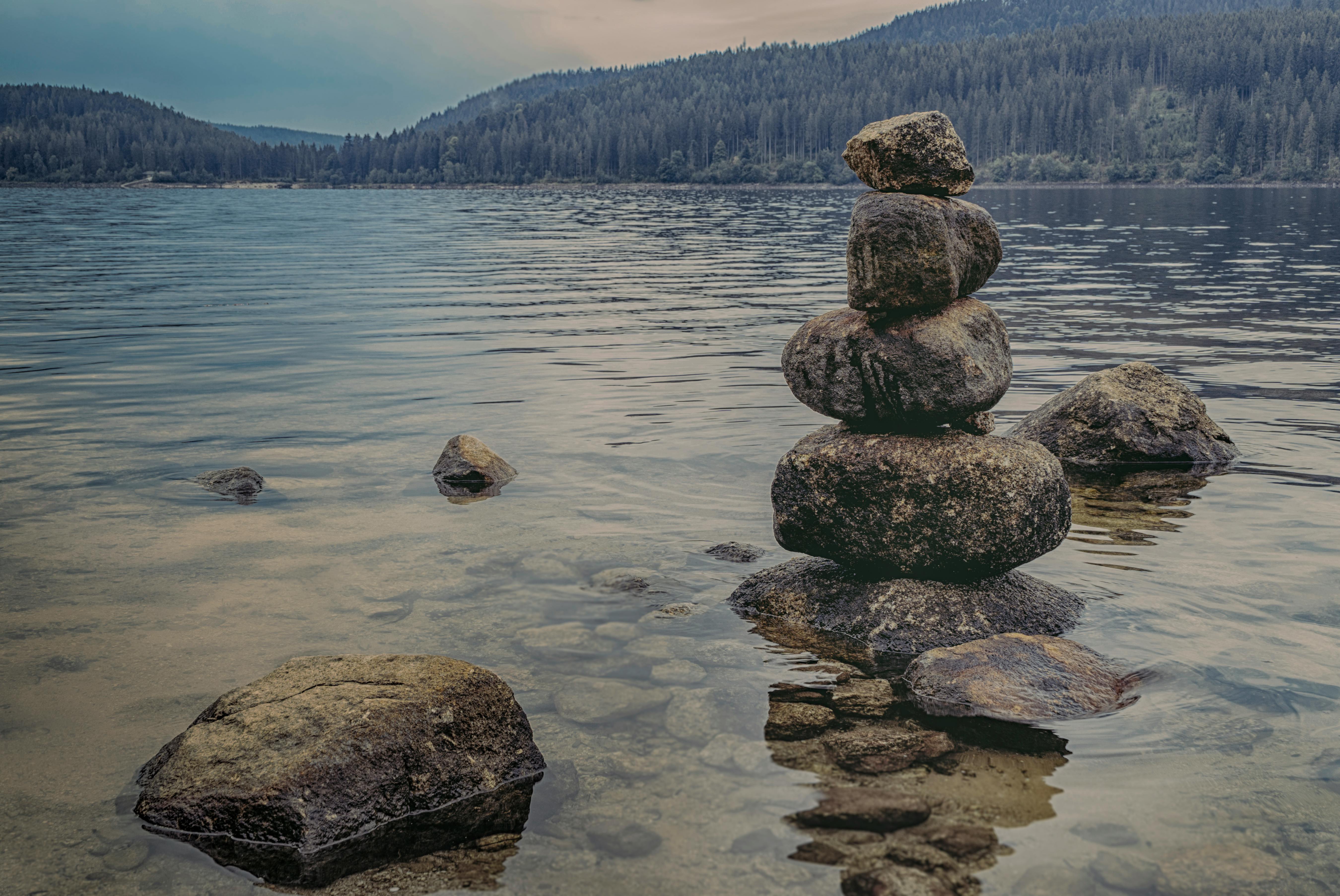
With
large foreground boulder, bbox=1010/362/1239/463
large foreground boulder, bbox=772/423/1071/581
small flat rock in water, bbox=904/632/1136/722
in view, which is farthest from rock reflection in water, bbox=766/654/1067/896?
large foreground boulder, bbox=1010/362/1239/463

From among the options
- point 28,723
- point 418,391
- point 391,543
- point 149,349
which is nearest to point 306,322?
point 149,349

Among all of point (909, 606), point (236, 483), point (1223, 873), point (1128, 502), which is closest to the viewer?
point (1223, 873)

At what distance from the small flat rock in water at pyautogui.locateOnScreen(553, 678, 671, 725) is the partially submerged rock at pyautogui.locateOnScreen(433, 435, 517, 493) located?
5774 millimetres

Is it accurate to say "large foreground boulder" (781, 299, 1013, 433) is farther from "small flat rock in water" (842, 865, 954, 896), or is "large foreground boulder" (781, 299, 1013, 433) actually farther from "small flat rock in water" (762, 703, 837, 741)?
"small flat rock in water" (842, 865, 954, 896)

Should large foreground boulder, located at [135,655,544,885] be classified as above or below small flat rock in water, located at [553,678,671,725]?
above

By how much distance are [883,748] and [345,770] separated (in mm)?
3205

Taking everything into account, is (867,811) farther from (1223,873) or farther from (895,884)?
(1223,873)

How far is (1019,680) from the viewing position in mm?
7363

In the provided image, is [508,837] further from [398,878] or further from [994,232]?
[994,232]

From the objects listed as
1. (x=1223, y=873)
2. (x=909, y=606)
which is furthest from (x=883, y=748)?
(x=909, y=606)

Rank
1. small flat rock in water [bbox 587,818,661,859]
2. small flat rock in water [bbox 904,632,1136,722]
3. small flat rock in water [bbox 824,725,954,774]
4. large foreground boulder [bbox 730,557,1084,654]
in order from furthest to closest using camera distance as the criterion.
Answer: large foreground boulder [bbox 730,557,1084,654]
small flat rock in water [bbox 904,632,1136,722]
small flat rock in water [bbox 824,725,954,774]
small flat rock in water [bbox 587,818,661,859]

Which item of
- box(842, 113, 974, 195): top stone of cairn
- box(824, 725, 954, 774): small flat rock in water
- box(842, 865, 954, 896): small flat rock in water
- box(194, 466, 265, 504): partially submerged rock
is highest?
box(842, 113, 974, 195): top stone of cairn

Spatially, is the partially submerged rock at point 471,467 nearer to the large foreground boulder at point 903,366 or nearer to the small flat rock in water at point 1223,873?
the large foreground boulder at point 903,366

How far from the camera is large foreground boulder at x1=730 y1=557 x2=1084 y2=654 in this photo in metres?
8.50
